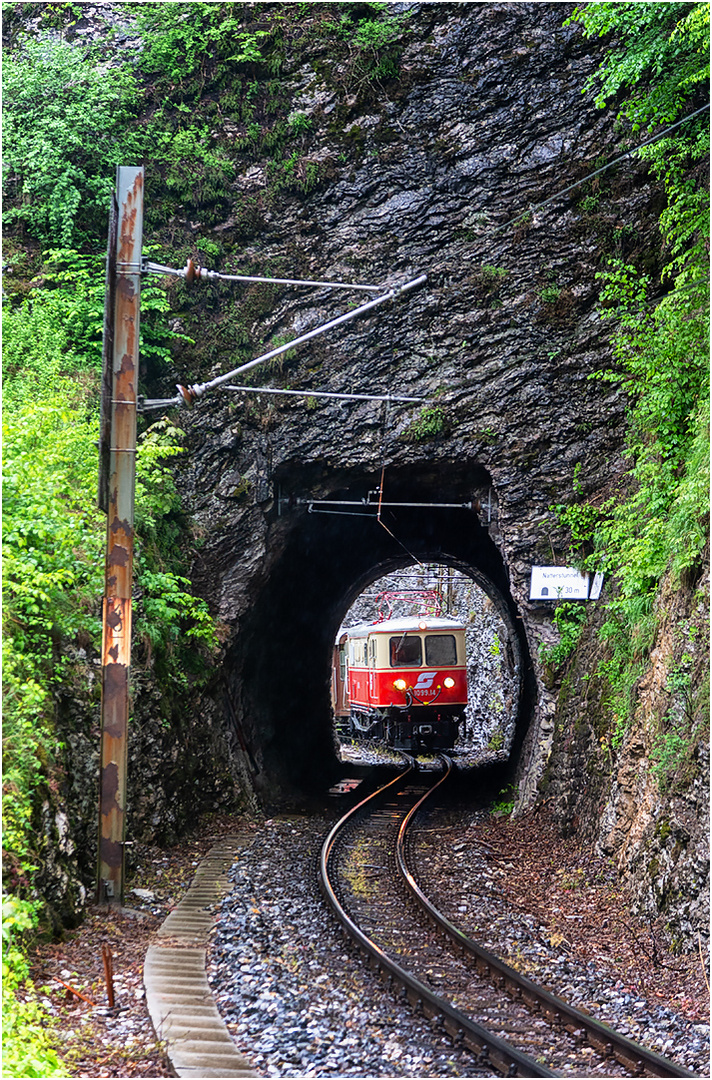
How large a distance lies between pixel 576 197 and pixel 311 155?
4.25m

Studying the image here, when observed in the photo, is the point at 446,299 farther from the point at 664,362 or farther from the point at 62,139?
the point at 62,139

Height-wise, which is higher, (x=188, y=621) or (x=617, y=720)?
(x=188, y=621)

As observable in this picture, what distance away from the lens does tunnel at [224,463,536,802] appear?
49.4 feet

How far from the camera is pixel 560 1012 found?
6086mm

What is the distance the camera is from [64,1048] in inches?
209

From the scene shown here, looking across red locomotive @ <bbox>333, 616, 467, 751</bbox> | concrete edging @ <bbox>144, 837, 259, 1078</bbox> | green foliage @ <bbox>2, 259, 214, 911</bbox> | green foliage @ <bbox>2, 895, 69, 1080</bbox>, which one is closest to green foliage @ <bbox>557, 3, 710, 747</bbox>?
concrete edging @ <bbox>144, 837, 259, 1078</bbox>

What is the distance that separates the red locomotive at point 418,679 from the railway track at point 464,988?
863 cm

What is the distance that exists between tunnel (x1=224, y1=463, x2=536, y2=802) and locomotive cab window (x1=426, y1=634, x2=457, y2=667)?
4.94 feet

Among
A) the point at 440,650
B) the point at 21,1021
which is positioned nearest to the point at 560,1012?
the point at 21,1021

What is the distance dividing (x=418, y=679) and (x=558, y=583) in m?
7.74

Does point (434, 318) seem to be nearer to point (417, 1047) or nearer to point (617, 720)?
point (617, 720)

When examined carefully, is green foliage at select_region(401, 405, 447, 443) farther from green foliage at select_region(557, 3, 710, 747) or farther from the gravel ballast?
the gravel ballast

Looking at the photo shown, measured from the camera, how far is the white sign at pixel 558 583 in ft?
41.7

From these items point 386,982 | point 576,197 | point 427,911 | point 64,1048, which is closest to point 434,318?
point 576,197
